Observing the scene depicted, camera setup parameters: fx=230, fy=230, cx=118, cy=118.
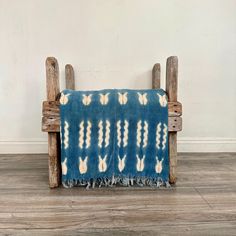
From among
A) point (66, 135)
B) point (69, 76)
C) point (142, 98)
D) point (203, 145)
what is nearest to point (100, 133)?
point (66, 135)

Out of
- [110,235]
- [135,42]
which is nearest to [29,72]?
[135,42]

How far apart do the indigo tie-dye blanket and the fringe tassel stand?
18 millimetres

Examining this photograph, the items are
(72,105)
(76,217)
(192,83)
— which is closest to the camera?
(76,217)

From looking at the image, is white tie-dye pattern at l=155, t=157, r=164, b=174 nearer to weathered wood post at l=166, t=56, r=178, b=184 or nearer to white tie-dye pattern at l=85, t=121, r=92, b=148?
weathered wood post at l=166, t=56, r=178, b=184

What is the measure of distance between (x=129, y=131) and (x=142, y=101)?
0.16 m

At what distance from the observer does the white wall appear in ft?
5.72

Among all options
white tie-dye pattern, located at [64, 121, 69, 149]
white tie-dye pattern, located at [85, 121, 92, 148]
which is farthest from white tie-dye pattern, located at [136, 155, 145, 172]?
white tie-dye pattern, located at [64, 121, 69, 149]

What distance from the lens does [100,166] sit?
3.71 feet

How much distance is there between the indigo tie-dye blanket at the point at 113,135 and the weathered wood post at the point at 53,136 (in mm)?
45

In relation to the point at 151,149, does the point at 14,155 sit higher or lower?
lower

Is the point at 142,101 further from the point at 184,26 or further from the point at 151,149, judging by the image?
the point at 184,26

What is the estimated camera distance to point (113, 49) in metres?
1.77

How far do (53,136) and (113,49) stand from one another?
3.05ft

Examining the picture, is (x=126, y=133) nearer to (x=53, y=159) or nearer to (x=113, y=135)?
(x=113, y=135)
